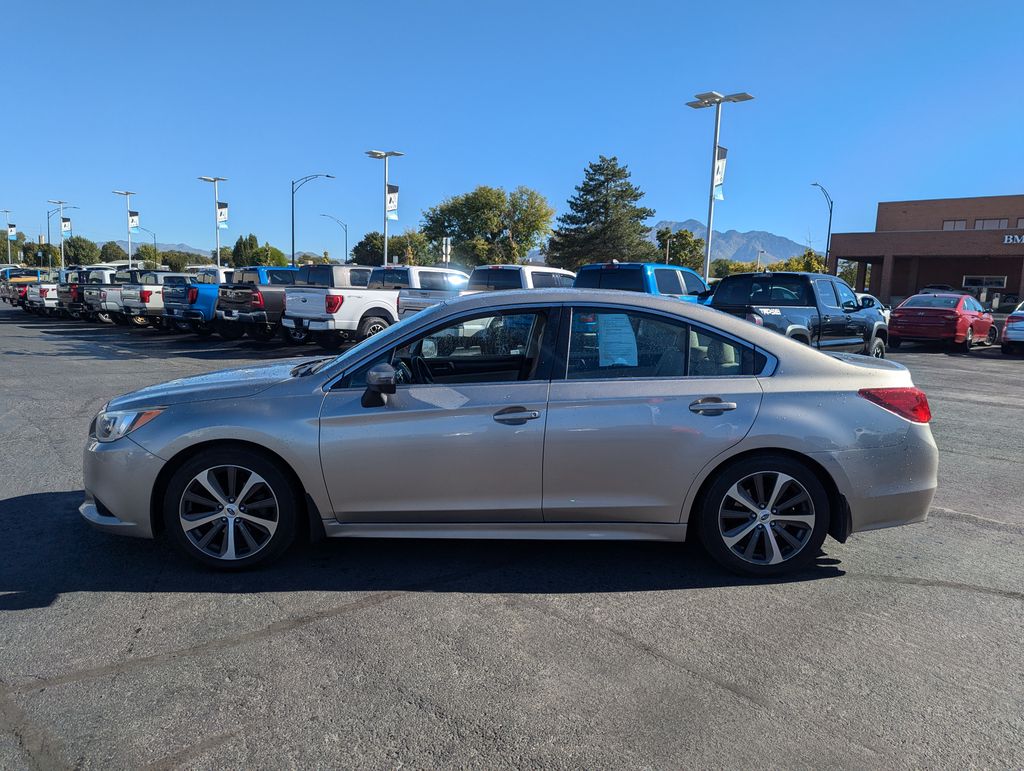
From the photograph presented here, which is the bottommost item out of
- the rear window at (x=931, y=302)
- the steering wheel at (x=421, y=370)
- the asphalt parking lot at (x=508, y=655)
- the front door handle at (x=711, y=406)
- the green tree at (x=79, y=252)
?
the asphalt parking lot at (x=508, y=655)

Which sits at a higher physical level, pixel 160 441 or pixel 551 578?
pixel 160 441

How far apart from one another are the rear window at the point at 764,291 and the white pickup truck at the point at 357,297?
582 cm

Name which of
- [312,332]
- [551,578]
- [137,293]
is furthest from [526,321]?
[137,293]

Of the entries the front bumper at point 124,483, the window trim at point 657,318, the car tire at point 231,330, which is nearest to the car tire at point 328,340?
the car tire at point 231,330

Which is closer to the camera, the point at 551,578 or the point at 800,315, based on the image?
the point at 551,578

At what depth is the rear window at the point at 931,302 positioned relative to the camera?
64.7 feet

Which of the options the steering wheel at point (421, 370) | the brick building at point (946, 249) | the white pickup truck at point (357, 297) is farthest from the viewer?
the brick building at point (946, 249)

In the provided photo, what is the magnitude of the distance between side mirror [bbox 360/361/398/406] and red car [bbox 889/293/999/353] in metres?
19.4

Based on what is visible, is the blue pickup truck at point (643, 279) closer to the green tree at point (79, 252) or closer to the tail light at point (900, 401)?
the tail light at point (900, 401)

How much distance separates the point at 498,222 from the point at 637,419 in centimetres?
8317

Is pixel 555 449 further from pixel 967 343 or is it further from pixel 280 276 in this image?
pixel 967 343

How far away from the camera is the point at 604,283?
1281 centimetres

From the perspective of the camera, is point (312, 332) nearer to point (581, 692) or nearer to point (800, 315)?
point (800, 315)

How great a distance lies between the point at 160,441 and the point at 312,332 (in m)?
12.5
